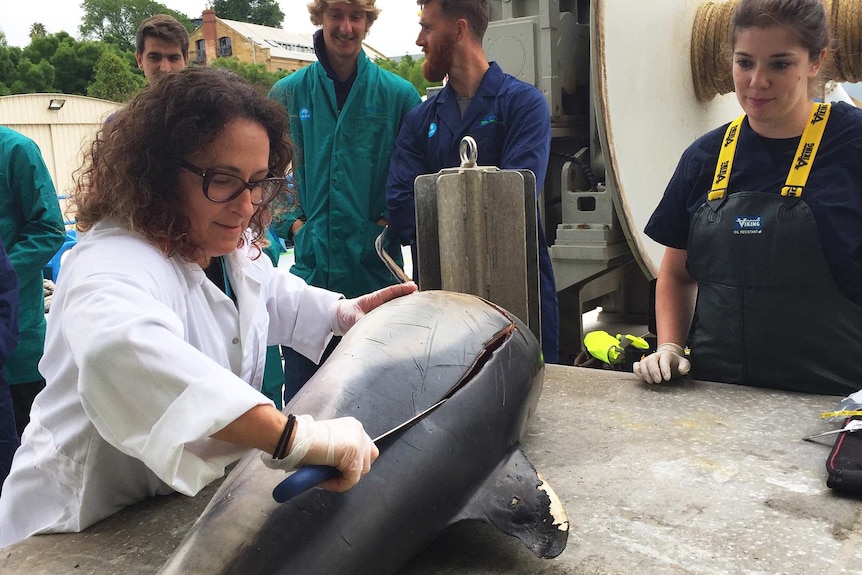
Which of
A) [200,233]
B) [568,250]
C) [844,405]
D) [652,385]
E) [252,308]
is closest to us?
[200,233]

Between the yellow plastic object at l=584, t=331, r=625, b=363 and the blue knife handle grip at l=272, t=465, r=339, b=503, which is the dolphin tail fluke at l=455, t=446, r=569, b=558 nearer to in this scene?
the blue knife handle grip at l=272, t=465, r=339, b=503

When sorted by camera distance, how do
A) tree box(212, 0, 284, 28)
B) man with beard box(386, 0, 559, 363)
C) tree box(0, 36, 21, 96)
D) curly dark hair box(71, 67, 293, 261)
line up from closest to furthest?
1. curly dark hair box(71, 67, 293, 261)
2. man with beard box(386, 0, 559, 363)
3. tree box(0, 36, 21, 96)
4. tree box(212, 0, 284, 28)

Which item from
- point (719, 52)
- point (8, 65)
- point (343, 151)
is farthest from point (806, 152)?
point (8, 65)

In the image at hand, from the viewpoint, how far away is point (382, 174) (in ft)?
11.6

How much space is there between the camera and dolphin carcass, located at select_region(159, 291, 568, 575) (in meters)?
1.22

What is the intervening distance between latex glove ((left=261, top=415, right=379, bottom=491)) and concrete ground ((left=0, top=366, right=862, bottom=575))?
0.32m

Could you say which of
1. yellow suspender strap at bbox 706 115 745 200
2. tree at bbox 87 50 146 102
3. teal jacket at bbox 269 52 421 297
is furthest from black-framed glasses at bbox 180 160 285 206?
tree at bbox 87 50 146 102

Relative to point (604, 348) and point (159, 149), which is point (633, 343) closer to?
point (604, 348)

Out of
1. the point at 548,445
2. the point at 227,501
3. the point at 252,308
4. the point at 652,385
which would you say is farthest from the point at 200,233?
the point at 652,385

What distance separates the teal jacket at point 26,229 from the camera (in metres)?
3.55

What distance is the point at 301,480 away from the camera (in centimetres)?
113

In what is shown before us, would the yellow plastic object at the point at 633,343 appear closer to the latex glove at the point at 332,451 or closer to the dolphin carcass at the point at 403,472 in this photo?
the dolphin carcass at the point at 403,472

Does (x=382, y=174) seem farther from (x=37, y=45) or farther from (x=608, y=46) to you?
(x=37, y=45)

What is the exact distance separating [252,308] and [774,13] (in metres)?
1.67
